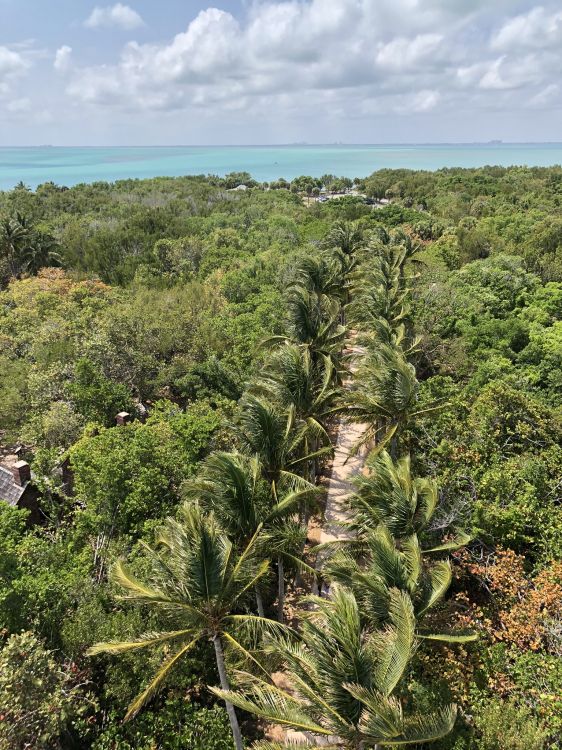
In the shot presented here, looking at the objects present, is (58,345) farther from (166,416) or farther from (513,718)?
(513,718)

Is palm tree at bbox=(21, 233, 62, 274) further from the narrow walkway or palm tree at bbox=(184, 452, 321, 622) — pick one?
palm tree at bbox=(184, 452, 321, 622)

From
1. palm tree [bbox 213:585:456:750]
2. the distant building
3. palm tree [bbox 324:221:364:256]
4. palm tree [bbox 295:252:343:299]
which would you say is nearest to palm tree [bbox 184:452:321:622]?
palm tree [bbox 213:585:456:750]

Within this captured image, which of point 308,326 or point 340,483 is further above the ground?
point 308,326

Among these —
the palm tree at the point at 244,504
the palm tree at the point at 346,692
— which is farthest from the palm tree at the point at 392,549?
the palm tree at the point at 346,692

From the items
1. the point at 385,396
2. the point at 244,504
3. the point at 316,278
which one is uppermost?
the point at 316,278

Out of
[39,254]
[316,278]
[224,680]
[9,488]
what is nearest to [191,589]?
[224,680]

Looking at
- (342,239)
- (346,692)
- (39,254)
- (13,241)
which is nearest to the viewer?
(346,692)

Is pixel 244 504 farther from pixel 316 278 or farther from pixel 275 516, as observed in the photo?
pixel 316 278
